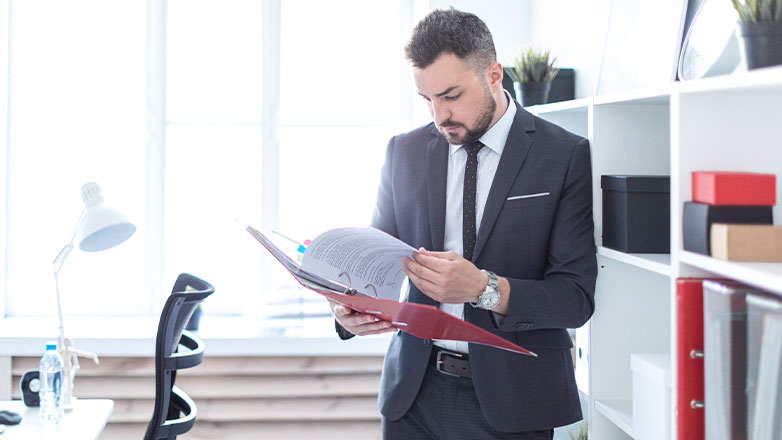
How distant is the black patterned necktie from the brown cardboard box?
2.11 feet

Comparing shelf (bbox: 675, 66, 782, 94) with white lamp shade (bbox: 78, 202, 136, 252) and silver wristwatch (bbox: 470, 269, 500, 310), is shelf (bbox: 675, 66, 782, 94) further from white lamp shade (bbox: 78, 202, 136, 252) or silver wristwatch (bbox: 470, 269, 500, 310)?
white lamp shade (bbox: 78, 202, 136, 252)

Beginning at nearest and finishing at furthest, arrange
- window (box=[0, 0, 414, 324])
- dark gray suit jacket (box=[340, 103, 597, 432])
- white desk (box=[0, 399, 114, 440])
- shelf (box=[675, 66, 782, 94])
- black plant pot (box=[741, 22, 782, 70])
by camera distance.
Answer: shelf (box=[675, 66, 782, 94]) < black plant pot (box=[741, 22, 782, 70]) < dark gray suit jacket (box=[340, 103, 597, 432]) < white desk (box=[0, 399, 114, 440]) < window (box=[0, 0, 414, 324])

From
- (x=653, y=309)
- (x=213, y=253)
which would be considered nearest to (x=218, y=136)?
(x=213, y=253)

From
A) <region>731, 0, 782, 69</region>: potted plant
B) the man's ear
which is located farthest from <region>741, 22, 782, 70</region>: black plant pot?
the man's ear

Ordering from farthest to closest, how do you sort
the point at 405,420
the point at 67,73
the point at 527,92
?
1. the point at 67,73
2. the point at 527,92
3. the point at 405,420

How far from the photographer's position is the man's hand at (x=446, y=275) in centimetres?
143

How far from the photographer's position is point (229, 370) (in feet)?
10.1

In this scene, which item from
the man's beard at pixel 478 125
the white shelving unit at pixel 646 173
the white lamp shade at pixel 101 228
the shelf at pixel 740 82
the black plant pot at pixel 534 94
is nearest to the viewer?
the shelf at pixel 740 82

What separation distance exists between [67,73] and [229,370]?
65.3 inches

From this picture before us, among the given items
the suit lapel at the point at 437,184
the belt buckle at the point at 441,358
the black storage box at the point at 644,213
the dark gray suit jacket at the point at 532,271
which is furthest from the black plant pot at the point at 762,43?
the belt buckle at the point at 441,358

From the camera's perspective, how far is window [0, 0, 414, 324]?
347cm

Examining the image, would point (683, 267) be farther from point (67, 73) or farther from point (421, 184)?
point (67, 73)

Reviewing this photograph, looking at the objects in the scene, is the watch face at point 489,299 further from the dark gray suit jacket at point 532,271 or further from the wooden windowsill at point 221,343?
the wooden windowsill at point 221,343

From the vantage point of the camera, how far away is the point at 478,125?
169cm
